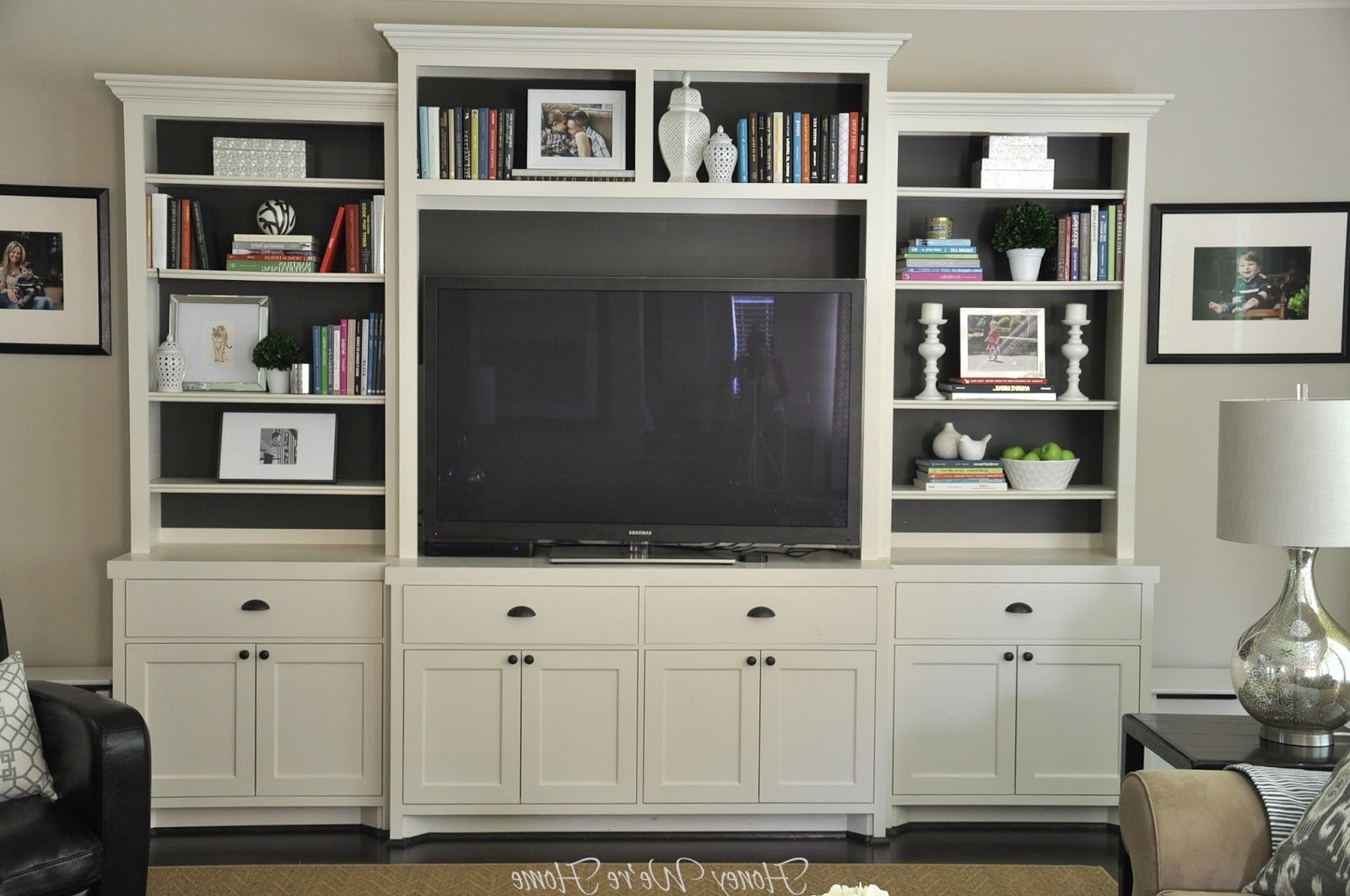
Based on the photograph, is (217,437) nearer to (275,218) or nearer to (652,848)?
(275,218)

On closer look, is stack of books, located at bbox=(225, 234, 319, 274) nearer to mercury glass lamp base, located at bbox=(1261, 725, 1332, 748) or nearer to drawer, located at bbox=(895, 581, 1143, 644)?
drawer, located at bbox=(895, 581, 1143, 644)

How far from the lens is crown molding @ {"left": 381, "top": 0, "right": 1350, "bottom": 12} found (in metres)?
3.74

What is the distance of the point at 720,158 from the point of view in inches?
137

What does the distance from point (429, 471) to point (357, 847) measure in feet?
3.67

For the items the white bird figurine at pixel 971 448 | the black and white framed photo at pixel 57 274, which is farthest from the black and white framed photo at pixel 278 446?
the white bird figurine at pixel 971 448

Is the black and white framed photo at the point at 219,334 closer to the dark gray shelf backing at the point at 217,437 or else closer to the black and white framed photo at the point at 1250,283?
the dark gray shelf backing at the point at 217,437

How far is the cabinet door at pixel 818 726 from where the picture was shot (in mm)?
3422

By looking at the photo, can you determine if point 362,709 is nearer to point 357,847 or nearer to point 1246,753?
point 357,847

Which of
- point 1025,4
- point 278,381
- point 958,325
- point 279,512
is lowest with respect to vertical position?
point 279,512

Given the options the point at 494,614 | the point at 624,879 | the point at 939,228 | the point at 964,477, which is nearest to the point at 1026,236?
the point at 939,228

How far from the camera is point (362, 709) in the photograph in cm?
345

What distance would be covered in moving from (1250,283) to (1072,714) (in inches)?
60.7

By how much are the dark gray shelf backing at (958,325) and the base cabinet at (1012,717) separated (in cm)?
89

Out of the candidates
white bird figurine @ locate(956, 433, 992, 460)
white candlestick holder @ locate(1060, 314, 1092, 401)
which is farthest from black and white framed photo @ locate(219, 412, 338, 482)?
white candlestick holder @ locate(1060, 314, 1092, 401)
